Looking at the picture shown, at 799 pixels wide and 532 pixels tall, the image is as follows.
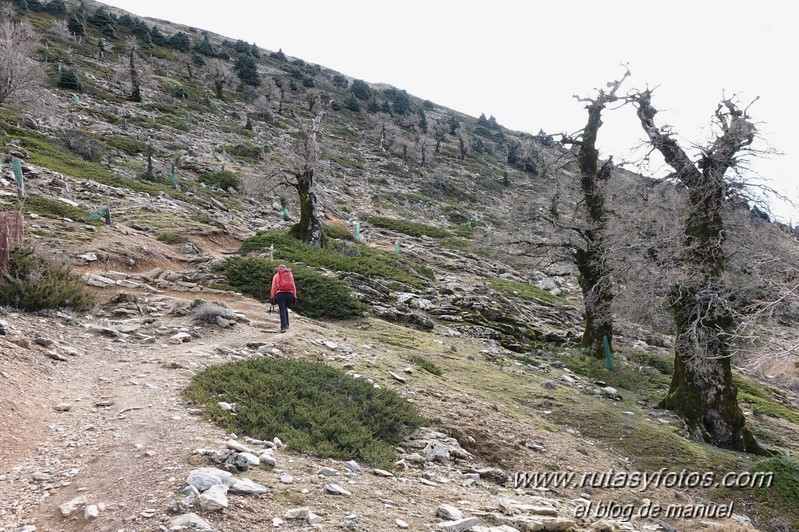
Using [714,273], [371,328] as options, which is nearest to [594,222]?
[714,273]

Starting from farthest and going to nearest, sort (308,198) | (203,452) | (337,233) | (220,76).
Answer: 1. (220,76)
2. (337,233)
3. (308,198)
4. (203,452)

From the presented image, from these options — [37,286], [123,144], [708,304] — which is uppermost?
[708,304]

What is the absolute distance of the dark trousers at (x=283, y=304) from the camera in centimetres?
1054

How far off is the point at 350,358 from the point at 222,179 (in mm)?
23022

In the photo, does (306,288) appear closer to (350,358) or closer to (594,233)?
(350,358)

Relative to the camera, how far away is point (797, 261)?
744 cm

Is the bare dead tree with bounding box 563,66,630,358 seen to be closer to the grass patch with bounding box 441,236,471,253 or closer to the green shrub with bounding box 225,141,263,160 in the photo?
the grass patch with bounding box 441,236,471,253

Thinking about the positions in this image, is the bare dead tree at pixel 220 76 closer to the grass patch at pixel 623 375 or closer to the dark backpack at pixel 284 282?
the dark backpack at pixel 284 282

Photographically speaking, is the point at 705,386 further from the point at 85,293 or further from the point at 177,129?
the point at 177,129

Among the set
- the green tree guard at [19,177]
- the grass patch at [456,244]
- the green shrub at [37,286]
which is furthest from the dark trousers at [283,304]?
the grass patch at [456,244]

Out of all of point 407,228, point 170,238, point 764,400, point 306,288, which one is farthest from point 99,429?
point 407,228

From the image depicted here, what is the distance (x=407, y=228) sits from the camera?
3216cm

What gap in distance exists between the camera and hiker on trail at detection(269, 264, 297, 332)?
34.7 ft

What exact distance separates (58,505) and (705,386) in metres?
11.0
